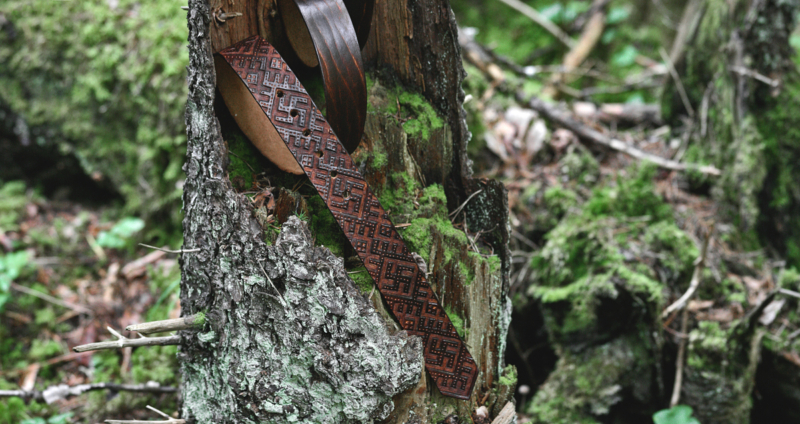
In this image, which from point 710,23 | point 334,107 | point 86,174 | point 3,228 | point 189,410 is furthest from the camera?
point 86,174

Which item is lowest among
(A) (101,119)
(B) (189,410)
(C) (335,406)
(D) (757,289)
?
(B) (189,410)

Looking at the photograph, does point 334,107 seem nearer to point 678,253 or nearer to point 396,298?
point 396,298

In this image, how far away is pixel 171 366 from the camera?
2.56 meters

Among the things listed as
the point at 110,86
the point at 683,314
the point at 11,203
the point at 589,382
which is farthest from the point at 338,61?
the point at 11,203

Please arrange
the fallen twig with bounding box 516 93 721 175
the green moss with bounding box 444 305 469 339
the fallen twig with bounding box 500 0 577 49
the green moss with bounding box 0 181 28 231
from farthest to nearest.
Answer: the fallen twig with bounding box 500 0 577 49 < the green moss with bounding box 0 181 28 231 < the fallen twig with bounding box 516 93 721 175 < the green moss with bounding box 444 305 469 339

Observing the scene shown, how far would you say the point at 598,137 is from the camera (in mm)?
3562

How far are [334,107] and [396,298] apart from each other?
0.64 m

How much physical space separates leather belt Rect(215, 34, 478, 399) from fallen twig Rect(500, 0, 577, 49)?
486cm

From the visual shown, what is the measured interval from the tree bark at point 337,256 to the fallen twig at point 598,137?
1921mm

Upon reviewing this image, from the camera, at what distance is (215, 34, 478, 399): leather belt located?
1505 mm

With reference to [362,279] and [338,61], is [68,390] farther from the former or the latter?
[338,61]

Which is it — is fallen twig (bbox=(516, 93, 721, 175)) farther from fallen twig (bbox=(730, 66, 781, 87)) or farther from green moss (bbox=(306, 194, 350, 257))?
green moss (bbox=(306, 194, 350, 257))

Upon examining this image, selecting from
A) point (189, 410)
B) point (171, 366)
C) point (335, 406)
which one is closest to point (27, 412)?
point (171, 366)

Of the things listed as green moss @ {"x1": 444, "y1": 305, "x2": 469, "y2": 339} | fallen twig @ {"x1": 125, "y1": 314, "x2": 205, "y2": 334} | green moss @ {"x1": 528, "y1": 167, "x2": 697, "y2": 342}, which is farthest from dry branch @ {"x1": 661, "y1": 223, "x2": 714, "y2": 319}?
fallen twig @ {"x1": 125, "y1": 314, "x2": 205, "y2": 334}
